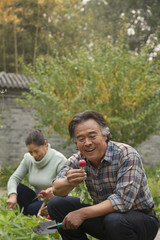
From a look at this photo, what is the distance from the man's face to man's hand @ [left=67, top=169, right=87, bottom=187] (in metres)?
0.19

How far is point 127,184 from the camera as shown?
2518 millimetres

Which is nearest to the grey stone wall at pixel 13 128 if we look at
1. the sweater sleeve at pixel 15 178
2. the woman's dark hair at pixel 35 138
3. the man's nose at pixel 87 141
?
the sweater sleeve at pixel 15 178

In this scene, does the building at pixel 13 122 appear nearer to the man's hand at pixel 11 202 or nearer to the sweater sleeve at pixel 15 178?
the sweater sleeve at pixel 15 178

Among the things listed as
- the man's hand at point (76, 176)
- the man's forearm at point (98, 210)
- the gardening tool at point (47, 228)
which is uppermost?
the man's hand at point (76, 176)

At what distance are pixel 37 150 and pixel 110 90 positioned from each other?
541 centimetres

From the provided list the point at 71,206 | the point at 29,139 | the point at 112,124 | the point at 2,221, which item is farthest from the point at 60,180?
the point at 112,124

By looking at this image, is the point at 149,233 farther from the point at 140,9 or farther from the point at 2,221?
the point at 140,9

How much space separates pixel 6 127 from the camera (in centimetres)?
1259

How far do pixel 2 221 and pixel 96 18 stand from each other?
2060 cm

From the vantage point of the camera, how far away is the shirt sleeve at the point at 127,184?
8.25 feet

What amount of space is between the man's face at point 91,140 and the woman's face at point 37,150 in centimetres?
127

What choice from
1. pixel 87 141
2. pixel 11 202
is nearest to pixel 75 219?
pixel 87 141

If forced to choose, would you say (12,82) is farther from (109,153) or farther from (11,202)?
(109,153)

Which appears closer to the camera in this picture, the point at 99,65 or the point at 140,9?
the point at 99,65
